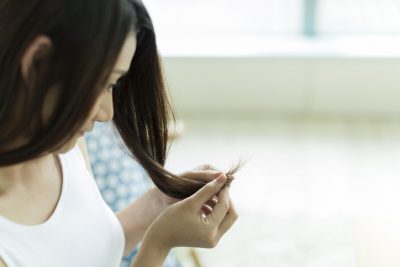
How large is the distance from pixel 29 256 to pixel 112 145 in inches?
33.1

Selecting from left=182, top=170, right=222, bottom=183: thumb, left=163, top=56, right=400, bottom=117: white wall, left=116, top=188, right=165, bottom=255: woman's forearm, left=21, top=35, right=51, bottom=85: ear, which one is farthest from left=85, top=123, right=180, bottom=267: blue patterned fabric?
left=163, top=56, right=400, bottom=117: white wall

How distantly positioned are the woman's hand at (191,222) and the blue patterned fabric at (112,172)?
640mm

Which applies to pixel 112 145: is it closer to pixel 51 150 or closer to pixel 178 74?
pixel 51 150

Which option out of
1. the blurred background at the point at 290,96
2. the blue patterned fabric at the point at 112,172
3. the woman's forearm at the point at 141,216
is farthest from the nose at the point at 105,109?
the blurred background at the point at 290,96

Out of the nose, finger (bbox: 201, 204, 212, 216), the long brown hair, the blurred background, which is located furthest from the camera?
the blurred background

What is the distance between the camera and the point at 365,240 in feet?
7.67

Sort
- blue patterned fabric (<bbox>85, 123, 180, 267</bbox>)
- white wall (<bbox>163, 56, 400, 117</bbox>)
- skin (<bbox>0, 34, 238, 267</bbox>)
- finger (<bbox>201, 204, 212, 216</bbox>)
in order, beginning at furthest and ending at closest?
1. white wall (<bbox>163, 56, 400, 117</bbox>)
2. blue patterned fabric (<bbox>85, 123, 180, 267</bbox>)
3. finger (<bbox>201, 204, 212, 216</bbox>)
4. skin (<bbox>0, 34, 238, 267</bbox>)

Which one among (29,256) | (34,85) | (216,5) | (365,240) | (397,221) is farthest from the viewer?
(216,5)

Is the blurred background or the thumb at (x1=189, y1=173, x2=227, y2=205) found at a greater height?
the thumb at (x1=189, y1=173, x2=227, y2=205)

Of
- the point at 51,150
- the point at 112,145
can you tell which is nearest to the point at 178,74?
the point at 112,145

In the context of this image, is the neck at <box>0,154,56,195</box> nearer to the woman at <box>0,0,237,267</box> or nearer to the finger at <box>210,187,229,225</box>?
the woman at <box>0,0,237,267</box>

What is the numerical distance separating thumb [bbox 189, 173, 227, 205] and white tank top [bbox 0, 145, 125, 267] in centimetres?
18

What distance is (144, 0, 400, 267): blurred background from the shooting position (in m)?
2.85

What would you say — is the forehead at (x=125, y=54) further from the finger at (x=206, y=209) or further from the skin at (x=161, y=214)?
the finger at (x=206, y=209)
